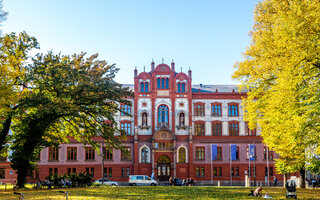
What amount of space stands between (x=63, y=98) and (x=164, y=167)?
31.8 metres

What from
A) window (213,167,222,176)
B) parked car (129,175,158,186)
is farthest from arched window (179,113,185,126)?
parked car (129,175,158,186)

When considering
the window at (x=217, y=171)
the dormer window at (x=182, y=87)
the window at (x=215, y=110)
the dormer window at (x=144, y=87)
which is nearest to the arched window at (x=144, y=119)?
the dormer window at (x=144, y=87)

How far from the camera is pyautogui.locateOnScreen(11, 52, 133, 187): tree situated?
2900 centimetres

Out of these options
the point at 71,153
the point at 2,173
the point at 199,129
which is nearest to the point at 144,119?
the point at 199,129

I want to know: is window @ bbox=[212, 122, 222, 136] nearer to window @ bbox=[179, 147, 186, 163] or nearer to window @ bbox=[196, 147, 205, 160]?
window @ bbox=[196, 147, 205, 160]

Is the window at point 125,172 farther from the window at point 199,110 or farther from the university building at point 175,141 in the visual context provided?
Answer: the window at point 199,110

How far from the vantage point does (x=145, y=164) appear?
188 feet

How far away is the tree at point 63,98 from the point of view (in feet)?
95.1

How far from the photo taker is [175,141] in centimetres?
5722

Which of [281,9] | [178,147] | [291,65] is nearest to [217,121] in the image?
[178,147]

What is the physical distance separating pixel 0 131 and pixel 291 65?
2670 centimetres

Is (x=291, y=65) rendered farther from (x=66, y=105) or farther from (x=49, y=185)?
(x=49, y=185)

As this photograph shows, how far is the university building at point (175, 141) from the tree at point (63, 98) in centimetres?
2467

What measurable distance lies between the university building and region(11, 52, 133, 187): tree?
24.7 m
